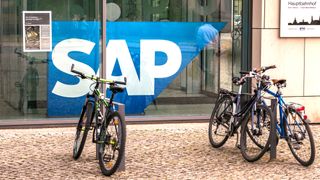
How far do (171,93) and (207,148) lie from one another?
2.15 m

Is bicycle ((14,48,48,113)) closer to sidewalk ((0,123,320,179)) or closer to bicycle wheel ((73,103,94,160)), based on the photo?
sidewalk ((0,123,320,179))

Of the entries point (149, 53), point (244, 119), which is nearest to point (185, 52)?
point (149, 53)

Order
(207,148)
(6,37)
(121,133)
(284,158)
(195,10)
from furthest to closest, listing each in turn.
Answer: (195,10), (6,37), (207,148), (284,158), (121,133)

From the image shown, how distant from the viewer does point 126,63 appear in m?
10.3

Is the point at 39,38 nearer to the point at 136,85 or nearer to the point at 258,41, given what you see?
the point at 136,85

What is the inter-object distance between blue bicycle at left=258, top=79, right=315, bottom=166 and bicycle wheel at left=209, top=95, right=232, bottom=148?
896 millimetres

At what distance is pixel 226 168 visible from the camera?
24.4ft

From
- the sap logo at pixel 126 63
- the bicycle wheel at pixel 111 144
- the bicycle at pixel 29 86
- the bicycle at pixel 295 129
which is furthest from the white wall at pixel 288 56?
the bicycle wheel at pixel 111 144

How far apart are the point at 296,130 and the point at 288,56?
10.5ft

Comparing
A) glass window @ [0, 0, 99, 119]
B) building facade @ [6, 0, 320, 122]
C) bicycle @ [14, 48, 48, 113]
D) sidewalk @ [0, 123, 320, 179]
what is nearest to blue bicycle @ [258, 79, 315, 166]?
sidewalk @ [0, 123, 320, 179]

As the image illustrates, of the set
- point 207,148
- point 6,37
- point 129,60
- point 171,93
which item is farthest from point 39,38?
point 207,148

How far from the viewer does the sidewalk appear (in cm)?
712

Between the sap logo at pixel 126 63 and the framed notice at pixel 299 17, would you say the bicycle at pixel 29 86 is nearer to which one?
the sap logo at pixel 126 63

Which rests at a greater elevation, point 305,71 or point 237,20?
point 237,20
